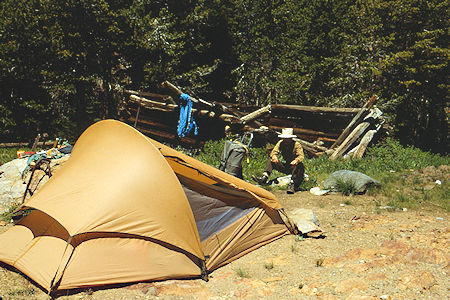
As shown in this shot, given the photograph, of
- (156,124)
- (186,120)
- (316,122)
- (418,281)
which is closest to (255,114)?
(316,122)

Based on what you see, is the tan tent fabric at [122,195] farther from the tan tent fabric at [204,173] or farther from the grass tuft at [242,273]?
the grass tuft at [242,273]

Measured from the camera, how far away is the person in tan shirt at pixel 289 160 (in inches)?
342

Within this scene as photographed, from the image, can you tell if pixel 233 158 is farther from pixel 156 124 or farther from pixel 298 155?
pixel 156 124

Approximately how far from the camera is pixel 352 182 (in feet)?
28.1

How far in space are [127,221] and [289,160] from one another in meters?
5.17

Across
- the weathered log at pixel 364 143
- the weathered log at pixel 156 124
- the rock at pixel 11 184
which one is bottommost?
the rock at pixel 11 184

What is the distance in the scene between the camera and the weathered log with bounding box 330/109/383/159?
12141mm

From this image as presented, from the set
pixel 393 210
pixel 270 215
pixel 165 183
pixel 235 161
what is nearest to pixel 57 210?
pixel 165 183

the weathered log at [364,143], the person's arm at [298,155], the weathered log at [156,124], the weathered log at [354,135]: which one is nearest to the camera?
the person's arm at [298,155]

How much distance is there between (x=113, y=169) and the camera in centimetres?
520

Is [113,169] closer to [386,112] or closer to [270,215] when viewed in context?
[270,215]

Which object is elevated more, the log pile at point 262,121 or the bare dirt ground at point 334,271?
the log pile at point 262,121

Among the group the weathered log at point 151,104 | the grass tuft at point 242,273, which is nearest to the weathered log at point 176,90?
the weathered log at point 151,104

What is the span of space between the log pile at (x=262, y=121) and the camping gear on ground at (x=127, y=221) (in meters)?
7.51
